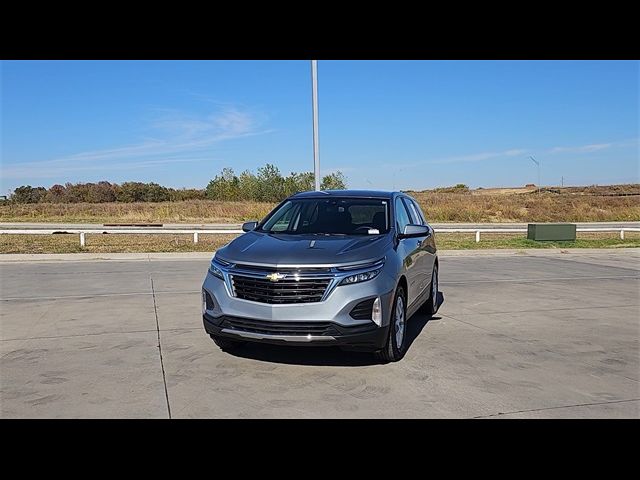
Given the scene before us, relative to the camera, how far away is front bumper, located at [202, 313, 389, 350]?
17.7 feet

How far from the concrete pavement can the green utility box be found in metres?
13.1

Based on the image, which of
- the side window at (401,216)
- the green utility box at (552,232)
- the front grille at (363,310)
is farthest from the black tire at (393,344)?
Answer: the green utility box at (552,232)

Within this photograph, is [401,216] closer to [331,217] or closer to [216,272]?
[331,217]

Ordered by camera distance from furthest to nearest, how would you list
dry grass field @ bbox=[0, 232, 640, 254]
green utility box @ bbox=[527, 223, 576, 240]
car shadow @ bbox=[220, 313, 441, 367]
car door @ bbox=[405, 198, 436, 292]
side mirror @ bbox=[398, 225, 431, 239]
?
1. green utility box @ bbox=[527, 223, 576, 240]
2. dry grass field @ bbox=[0, 232, 640, 254]
3. car door @ bbox=[405, 198, 436, 292]
4. side mirror @ bbox=[398, 225, 431, 239]
5. car shadow @ bbox=[220, 313, 441, 367]

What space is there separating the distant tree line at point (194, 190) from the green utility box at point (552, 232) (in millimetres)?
22977

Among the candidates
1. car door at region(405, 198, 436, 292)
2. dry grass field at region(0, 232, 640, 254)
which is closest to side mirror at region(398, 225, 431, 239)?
car door at region(405, 198, 436, 292)

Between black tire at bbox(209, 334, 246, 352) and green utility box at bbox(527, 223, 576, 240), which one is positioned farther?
green utility box at bbox(527, 223, 576, 240)

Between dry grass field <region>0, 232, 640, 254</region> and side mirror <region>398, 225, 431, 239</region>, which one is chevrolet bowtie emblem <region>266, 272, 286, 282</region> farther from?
dry grass field <region>0, 232, 640, 254</region>

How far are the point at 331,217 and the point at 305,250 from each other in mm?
1340
